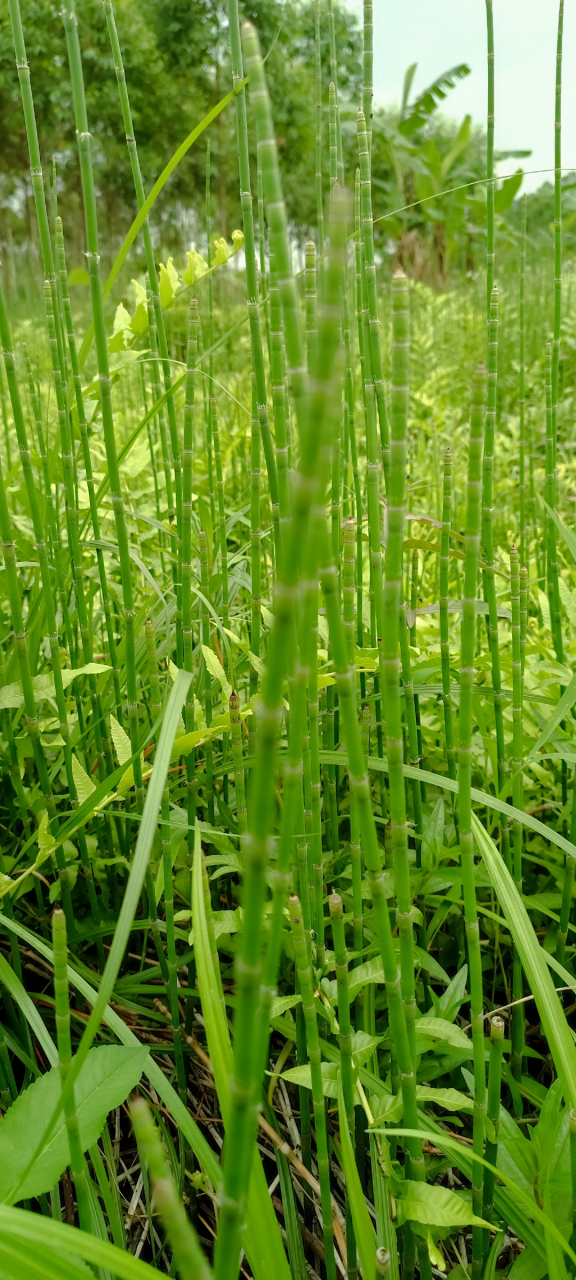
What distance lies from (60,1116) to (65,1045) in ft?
0.38

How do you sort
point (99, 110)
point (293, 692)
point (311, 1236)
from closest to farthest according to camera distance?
point (293, 692) < point (311, 1236) < point (99, 110)

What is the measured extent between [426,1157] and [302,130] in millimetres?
13302

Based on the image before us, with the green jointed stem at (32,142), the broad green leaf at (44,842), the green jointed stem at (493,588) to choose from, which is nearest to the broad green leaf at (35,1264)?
the broad green leaf at (44,842)

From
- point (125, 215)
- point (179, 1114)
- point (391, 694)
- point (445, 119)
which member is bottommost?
point (179, 1114)

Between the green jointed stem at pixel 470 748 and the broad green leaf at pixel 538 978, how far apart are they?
38 millimetres

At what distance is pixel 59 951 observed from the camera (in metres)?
0.33

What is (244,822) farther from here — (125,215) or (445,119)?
(445,119)

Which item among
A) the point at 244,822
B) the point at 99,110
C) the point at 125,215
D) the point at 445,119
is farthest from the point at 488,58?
the point at 445,119

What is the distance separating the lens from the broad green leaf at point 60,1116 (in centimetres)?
43

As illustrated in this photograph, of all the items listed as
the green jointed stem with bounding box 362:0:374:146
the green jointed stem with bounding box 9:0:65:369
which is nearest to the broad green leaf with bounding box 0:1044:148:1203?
the green jointed stem with bounding box 9:0:65:369

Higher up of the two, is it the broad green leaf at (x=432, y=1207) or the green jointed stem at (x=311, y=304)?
the green jointed stem at (x=311, y=304)

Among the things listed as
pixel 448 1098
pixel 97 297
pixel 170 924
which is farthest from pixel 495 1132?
pixel 97 297

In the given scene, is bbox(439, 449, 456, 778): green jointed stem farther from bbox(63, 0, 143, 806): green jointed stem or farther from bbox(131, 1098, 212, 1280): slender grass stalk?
bbox(131, 1098, 212, 1280): slender grass stalk

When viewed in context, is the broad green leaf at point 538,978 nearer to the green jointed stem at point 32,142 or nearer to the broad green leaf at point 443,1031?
the broad green leaf at point 443,1031
